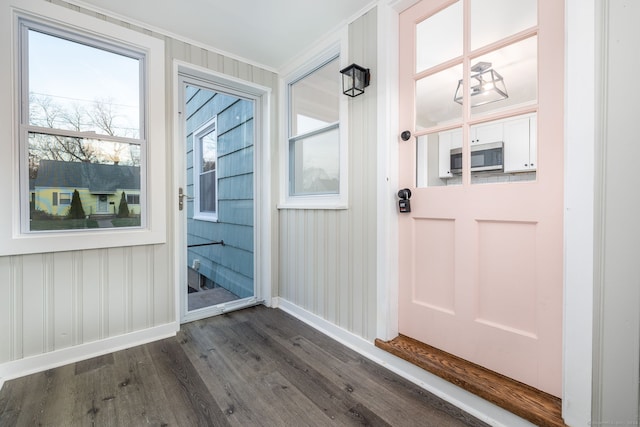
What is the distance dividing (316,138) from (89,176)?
1680 millimetres

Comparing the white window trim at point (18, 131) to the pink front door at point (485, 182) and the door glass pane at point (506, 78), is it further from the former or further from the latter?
the door glass pane at point (506, 78)

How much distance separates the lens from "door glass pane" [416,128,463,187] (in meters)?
1.56

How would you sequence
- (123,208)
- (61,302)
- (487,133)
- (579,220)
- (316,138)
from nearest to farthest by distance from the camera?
(579,220)
(487,133)
(61,302)
(123,208)
(316,138)

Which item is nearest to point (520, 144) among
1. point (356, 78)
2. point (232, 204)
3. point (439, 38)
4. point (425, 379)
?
point (439, 38)

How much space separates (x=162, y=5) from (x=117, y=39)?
421 mm

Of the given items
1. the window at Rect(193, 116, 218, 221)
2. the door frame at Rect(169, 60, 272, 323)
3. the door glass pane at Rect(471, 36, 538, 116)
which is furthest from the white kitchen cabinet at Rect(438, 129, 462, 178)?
the window at Rect(193, 116, 218, 221)

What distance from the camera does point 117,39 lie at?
196 cm

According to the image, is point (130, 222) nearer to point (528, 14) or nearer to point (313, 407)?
point (313, 407)

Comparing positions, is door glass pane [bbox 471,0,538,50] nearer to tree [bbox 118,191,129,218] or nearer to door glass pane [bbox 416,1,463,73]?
door glass pane [bbox 416,1,463,73]

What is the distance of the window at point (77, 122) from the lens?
1.76 m

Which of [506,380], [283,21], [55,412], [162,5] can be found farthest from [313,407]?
[162,5]

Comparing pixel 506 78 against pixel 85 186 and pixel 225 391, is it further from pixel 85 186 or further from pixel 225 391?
pixel 85 186

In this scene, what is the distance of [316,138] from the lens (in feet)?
7.97

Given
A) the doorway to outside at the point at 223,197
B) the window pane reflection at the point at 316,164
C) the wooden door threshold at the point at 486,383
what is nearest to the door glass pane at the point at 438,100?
the window pane reflection at the point at 316,164
